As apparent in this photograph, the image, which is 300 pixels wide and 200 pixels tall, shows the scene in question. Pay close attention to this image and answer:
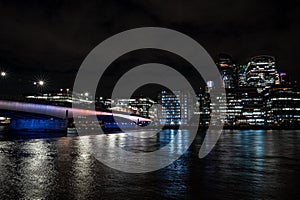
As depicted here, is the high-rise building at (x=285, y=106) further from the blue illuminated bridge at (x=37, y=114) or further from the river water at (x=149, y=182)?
the river water at (x=149, y=182)

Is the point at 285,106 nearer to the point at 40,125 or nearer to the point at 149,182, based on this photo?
the point at 40,125

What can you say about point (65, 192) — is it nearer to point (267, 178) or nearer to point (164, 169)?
point (164, 169)

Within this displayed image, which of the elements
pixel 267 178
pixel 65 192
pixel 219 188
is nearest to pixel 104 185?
pixel 65 192

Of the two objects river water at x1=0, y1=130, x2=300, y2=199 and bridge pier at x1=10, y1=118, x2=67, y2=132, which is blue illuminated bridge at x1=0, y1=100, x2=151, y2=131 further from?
river water at x1=0, y1=130, x2=300, y2=199

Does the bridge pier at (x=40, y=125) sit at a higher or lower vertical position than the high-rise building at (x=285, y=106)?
lower

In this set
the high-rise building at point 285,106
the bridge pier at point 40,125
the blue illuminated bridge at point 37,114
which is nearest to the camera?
the blue illuminated bridge at point 37,114

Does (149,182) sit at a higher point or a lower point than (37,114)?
lower

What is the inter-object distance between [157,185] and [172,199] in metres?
2.03

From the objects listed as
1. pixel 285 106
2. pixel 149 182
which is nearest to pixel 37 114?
pixel 149 182

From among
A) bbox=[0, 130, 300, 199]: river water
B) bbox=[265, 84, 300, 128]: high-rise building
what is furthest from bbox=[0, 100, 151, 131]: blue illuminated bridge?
bbox=[265, 84, 300, 128]: high-rise building

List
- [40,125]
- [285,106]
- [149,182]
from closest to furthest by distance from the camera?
[149,182] → [40,125] → [285,106]

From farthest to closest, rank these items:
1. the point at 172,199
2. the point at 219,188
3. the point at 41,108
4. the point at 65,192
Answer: the point at 41,108, the point at 219,188, the point at 65,192, the point at 172,199

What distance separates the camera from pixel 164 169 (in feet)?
46.0

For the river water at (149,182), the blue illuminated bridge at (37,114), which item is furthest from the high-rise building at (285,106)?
the river water at (149,182)
